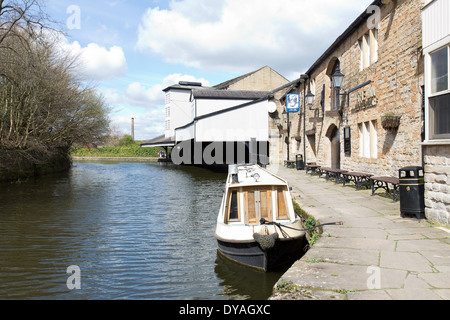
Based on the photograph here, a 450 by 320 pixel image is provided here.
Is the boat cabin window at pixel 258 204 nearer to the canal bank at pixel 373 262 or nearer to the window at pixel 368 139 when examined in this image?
the canal bank at pixel 373 262

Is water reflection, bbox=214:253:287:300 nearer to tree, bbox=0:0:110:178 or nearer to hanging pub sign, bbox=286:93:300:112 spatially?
tree, bbox=0:0:110:178

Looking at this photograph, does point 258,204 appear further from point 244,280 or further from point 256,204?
point 244,280

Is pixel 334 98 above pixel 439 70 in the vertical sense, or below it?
above

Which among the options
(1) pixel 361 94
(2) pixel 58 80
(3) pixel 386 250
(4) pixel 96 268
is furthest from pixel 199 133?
(3) pixel 386 250

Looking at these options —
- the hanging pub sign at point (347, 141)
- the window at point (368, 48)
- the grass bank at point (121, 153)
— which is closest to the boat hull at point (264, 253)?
the window at point (368, 48)

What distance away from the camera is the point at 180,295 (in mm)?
5602

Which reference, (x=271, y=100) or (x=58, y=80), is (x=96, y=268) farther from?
(x=271, y=100)

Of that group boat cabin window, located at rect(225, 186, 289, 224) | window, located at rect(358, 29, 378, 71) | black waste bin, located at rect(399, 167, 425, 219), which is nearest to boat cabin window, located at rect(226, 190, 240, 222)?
boat cabin window, located at rect(225, 186, 289, 224)

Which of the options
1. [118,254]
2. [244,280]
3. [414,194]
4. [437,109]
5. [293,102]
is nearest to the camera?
[244,280]

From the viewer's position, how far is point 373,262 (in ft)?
15.5

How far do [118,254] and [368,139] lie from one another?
868cm

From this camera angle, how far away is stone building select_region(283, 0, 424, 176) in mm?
8852

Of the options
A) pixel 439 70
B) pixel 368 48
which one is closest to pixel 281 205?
pixel 439 70

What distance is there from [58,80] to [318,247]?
2071 centimetres
